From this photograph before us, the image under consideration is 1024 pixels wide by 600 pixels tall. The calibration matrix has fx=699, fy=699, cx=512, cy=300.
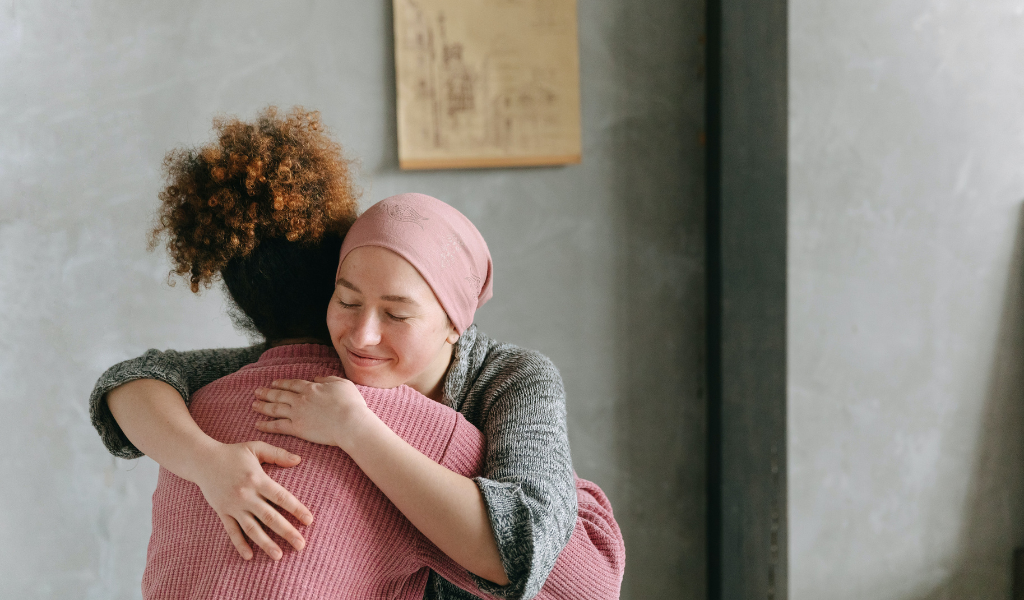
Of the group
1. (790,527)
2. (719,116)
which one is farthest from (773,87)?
(790,527)

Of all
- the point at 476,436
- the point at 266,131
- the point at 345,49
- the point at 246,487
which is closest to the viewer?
the point at 246,487

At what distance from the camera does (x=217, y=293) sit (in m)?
1.76

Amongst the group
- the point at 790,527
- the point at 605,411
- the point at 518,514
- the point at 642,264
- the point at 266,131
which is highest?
the point at 266,131

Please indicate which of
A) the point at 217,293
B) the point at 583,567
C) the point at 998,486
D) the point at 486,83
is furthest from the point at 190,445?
the point at 998,486

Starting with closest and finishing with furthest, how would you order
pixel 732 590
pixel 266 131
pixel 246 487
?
pixel 246 487 < pixel 266 131 < pixel 732 590

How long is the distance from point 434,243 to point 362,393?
25 cm

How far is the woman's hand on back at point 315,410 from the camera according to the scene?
88cm

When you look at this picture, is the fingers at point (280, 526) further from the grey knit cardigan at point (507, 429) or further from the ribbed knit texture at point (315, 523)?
the grey knit cardigan at point (507, 429)

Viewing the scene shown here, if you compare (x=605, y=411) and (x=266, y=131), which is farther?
(x=605, y=411)

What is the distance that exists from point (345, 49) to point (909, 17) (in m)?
1.53

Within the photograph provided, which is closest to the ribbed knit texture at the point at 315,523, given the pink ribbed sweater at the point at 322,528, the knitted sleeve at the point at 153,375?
the pink ribbed sweater at the point at 322,528

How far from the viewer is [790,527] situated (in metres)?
2.01

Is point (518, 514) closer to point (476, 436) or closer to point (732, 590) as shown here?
point (476, 436)

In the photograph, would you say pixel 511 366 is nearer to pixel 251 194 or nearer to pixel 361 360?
pixel 361 360
